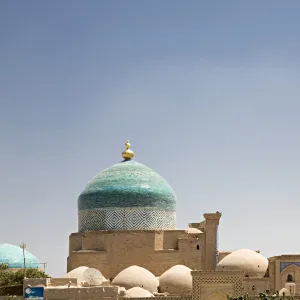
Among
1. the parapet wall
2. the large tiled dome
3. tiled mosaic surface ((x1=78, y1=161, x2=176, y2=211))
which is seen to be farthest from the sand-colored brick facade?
tiled mosaic surface ((x1=78, y1=161, x2=176, y2=211))

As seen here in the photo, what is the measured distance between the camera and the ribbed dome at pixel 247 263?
1674 inches

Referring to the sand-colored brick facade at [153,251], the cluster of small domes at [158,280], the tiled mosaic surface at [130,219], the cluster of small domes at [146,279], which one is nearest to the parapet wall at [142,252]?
the sand-colored brick facade at [153,251]

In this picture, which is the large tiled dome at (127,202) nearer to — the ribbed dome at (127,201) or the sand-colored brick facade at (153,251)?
the ribbed dome at (127,201)

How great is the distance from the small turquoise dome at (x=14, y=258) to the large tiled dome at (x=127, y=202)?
5.80 metres

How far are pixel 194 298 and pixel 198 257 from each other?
7068 mm

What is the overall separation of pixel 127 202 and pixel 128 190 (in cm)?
59

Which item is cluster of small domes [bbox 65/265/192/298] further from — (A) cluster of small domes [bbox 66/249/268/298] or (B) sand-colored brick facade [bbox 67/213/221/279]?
(B) sand-colored brick facade [bbox 67/213/221/279]

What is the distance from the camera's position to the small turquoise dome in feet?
170

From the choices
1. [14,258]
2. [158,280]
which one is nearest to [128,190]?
[158,280]

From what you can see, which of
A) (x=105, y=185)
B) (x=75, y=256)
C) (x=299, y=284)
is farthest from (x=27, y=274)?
(x=299, y=284)

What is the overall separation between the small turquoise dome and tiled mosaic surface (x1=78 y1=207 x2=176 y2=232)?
649 centimetres

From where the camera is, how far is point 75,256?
4553cm

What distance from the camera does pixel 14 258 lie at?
172ft

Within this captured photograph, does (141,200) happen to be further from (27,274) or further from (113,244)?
(27,274)
